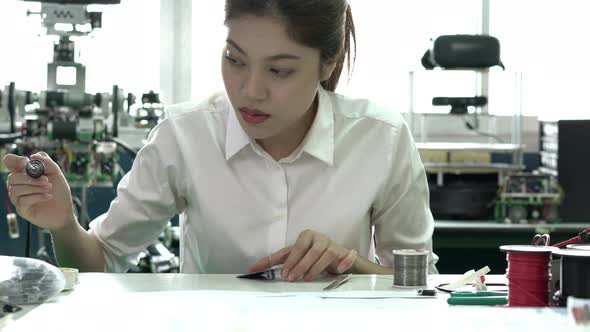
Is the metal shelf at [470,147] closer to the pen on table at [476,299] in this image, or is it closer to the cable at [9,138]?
the cable at [9,138]

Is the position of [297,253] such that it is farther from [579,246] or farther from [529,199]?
[529,199]

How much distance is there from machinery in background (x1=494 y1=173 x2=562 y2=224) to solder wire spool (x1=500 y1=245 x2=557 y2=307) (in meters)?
2.41

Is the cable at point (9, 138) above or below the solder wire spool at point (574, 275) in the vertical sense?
above

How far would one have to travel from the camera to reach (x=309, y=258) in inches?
56.6

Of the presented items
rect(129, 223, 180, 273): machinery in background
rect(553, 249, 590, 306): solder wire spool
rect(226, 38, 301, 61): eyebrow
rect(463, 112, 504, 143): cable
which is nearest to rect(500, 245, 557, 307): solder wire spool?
rect(553, 249, 590, 306): solder wire spool

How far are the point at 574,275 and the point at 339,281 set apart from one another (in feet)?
1.42

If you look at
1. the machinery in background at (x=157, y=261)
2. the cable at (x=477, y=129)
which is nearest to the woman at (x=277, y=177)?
the machinery in background at (x=157, y=261)

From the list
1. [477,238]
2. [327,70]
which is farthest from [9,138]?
[477,238]

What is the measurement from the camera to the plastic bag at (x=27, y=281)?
118 cm

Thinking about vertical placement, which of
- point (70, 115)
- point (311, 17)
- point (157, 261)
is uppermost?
point (311, 17)

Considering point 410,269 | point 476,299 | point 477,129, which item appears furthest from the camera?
point 477,129

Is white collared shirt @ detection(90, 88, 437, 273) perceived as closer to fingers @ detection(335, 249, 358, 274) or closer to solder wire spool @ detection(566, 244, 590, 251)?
fingers @ detection(335, 249, 358, 274)

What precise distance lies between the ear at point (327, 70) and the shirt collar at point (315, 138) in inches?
3.2

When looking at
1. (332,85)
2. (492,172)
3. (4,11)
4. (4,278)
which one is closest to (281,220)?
(332,85)
